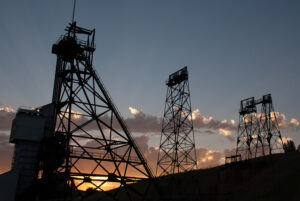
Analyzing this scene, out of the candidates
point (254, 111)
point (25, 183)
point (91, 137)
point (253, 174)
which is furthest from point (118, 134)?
point (254, 111)

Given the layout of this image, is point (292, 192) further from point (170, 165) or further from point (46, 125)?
point (46, 125)

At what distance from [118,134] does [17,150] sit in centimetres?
907

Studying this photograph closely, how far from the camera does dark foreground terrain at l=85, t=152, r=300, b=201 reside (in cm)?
2962

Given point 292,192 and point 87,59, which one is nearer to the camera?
point 292,192

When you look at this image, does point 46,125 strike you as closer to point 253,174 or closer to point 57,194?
point 57,194

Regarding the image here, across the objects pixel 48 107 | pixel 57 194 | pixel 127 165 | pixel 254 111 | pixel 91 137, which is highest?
pixel 254 111

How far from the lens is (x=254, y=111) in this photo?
5106 cm

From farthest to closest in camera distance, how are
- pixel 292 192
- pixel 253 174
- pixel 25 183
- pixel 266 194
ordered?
pixel 253 174, pixel 266 194, pixel 292 192, pixel 25 183

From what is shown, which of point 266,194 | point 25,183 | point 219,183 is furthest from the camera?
point 219,183

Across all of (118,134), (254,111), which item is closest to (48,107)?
(118,134)

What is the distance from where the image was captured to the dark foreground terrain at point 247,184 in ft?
97.2

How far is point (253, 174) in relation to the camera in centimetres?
3997

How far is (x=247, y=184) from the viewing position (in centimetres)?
3688

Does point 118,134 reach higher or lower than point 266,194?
higher
